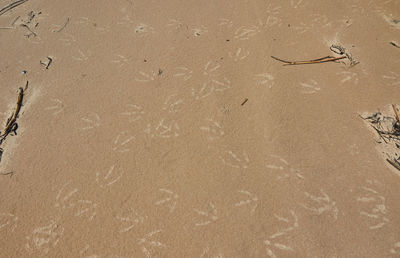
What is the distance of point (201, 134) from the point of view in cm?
171

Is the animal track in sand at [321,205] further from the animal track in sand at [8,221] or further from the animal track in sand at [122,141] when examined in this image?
the animal track in sand at [8,221]

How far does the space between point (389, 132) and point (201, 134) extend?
3.57 feet

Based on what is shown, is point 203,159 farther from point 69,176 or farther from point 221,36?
point 221,36

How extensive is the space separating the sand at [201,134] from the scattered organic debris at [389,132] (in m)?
0.04

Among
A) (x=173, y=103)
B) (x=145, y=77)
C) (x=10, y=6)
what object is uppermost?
(x=10, y=6)

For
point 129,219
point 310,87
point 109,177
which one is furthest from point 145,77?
point 310,87

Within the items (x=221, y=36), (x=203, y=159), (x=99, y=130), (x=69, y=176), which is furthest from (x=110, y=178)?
(x=221, y=36)

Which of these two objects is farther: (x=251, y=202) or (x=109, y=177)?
(x=109, y=177)

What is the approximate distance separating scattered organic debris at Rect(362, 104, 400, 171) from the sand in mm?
44

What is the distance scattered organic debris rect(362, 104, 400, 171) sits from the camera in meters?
1.55

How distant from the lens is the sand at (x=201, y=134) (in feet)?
4.50

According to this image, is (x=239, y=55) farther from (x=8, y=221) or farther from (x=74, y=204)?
(x=8, y=221)

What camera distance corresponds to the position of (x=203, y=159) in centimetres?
160

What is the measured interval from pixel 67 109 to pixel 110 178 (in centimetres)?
66
